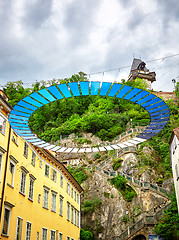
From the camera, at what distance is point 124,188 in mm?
34875

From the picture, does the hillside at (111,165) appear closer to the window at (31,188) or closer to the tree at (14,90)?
the tree at (14,90)

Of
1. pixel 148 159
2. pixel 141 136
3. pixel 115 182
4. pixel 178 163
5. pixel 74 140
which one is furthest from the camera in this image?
pixel 74 140

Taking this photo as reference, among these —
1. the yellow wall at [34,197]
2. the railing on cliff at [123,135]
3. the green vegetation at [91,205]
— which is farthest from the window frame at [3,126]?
the railing on cliff at [123,135]

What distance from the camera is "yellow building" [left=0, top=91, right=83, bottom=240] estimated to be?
1490 centimetres

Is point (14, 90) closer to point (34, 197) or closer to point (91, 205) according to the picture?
point (91, 205)

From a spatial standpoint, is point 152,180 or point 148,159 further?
point 148,159

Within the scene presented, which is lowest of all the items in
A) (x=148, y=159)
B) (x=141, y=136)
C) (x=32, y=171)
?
(x=32, y=171)

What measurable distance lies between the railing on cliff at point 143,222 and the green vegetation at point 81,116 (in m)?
22.8

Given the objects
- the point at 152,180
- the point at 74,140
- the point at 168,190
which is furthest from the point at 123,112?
the point at 168,190

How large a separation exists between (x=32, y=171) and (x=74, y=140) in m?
31.5

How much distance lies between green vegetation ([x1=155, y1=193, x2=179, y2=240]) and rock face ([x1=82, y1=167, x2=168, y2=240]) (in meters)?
3.07

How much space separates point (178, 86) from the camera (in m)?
69.4

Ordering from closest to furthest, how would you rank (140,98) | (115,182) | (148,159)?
(140,98) < (115,182) < (148,159)

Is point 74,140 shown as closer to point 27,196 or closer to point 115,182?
point 115,182
